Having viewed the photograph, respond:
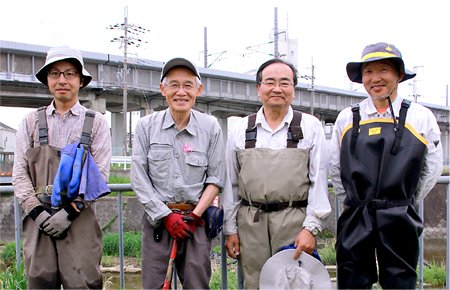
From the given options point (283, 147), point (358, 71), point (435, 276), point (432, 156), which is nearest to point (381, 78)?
point (358, 71)

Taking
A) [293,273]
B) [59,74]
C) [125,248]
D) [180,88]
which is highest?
[59,74]

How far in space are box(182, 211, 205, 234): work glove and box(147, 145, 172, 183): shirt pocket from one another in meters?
0.33

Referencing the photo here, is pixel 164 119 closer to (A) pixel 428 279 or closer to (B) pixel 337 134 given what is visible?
(B) pixel 337 134

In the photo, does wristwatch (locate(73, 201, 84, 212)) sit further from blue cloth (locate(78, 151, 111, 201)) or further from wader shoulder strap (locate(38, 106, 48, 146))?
wader shoulder strap (locate(38, 106, 48, 146))

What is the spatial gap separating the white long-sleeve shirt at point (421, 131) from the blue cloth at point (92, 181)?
1.81 metres

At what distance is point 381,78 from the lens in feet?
8.26

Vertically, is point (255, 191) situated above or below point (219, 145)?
below

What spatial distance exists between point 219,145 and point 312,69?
33976 millimetres

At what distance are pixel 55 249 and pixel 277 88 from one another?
81.5 inches

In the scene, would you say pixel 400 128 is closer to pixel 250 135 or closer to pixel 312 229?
pixel 312 229

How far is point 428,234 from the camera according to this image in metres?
10.6

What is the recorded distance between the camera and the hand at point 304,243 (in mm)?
2383

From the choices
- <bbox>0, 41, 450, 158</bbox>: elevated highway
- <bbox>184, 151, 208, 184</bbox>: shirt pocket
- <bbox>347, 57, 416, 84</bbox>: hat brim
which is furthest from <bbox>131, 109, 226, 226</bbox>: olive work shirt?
Result: <bbox>0, 41, 450, 158</bbox>: elevated highway

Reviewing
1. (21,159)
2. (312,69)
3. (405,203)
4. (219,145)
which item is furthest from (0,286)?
(312,69)
